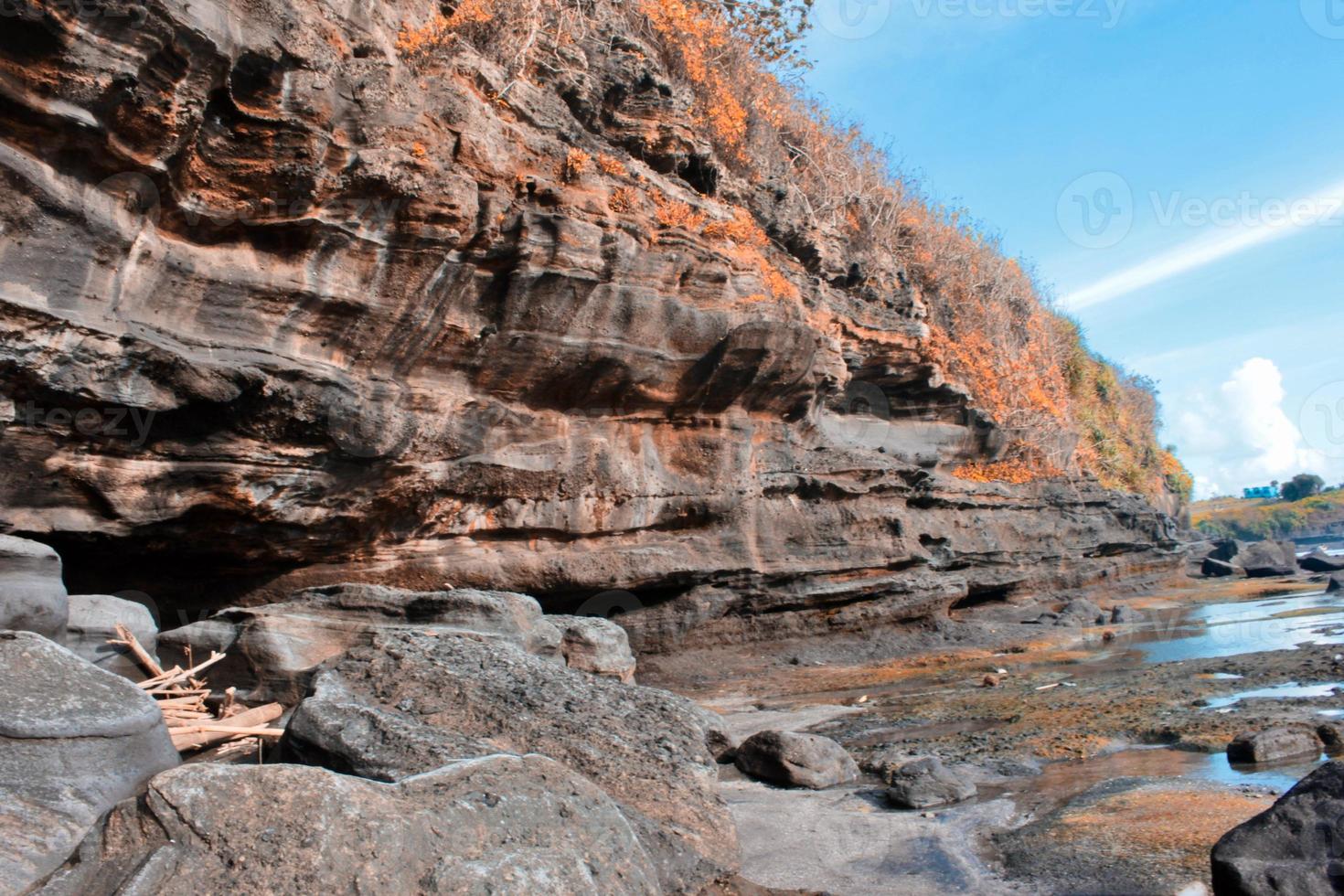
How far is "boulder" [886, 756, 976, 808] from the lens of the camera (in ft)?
20.5

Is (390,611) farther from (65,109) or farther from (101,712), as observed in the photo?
(65,109)

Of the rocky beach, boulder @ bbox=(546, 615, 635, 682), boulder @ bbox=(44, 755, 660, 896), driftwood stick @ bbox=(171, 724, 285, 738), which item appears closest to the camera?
boulder @ bbox=(44, 755, 660, 896)

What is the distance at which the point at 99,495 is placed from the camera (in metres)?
8.37

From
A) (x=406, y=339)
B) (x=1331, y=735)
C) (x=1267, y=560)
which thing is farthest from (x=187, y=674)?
(x=1267, y=560)

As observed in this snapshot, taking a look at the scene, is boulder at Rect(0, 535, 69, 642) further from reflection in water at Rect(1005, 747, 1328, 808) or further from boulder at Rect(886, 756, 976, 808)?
reflection in water at Rect(1005, 747, 1328, 808)

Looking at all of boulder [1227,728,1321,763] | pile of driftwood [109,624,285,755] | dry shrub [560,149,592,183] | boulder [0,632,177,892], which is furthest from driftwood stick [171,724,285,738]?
dry shrub [560,149,592,183]

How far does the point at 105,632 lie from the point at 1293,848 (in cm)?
750

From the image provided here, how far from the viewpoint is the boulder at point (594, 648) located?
9109 millimetres

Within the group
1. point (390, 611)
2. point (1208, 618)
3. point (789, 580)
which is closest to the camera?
point (390, 611)

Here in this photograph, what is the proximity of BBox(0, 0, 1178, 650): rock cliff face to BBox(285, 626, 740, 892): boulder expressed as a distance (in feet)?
11.9

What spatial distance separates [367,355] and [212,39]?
3413 mm

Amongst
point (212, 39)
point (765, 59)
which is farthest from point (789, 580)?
point (765, 59)

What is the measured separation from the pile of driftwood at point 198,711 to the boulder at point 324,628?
0.18 m

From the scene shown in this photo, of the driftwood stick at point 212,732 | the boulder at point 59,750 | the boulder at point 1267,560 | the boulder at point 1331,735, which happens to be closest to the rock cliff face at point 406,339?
the driftwood stick at point 212,732
